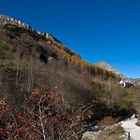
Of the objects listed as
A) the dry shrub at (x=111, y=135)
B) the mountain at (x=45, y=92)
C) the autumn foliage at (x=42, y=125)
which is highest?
the mountain at (x=45, y=92)

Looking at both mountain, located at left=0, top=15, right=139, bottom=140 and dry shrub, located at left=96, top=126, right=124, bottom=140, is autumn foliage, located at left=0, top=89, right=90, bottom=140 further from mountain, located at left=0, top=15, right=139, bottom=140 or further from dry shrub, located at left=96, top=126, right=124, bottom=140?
dry shrub, located at left=96, top=126, right=124, bottom=140

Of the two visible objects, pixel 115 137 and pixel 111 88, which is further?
pixel 111 88

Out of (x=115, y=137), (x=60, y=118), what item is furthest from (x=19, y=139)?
(x=115, y=137)

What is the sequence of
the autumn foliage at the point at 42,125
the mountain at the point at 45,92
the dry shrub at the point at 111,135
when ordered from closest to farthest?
the autumn foliage at the point at 42,125
the mountain at the point at 45,92
the dry shrub at the point at 111,135

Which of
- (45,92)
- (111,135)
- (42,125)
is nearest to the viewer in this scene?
(42,125)

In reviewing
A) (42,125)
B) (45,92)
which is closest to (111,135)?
(45,92)

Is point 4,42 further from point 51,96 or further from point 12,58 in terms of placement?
point 51,96

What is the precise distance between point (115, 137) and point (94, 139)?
2.49m

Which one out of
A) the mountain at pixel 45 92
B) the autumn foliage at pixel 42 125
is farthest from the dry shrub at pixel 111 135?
the autumn foliage at pixel 42 125

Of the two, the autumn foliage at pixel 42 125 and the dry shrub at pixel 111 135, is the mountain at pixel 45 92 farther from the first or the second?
the dry shrub at pixel 111 135

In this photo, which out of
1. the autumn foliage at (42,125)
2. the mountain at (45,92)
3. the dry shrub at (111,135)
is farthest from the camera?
the dry shrub at (111,135)

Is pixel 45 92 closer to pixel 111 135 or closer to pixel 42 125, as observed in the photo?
pixel 42 125

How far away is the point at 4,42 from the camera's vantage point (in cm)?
11894

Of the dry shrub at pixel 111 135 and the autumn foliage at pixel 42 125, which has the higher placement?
the autumn foliage at pixel 42 125
